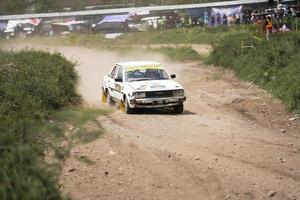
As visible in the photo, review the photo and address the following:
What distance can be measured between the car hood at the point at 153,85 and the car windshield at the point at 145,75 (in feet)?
1.22

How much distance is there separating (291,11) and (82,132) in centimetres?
3172

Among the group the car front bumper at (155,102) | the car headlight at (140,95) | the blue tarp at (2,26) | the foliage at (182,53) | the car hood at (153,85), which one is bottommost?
the foliage at (182,53)

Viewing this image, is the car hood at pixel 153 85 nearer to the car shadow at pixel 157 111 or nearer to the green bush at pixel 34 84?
the car shadow at pixel 157 111

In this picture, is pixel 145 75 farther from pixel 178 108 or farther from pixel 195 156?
pixel 195 156

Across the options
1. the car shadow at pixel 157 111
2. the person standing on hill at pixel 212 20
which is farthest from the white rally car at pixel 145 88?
the person standing on hill at pixel 212 20

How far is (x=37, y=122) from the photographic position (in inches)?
281

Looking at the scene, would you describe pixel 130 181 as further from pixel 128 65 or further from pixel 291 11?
pixel 291 11

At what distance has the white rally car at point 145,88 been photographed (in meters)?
15.2

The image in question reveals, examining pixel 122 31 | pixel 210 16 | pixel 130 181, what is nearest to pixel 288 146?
pixel 130 181

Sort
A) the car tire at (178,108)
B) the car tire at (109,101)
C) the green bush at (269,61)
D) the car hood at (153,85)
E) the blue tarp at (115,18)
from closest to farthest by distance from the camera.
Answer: the car hood at (153,85)
the car tire at (178,108)
the green bush at (269,61)
the car tire at (109,101)
the blue tarp at (115,18)

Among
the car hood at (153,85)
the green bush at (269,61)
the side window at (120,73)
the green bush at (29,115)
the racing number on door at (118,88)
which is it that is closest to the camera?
the green bush at (29,115)

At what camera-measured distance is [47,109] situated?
14.0 m

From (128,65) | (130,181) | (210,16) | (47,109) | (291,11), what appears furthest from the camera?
(210,16)

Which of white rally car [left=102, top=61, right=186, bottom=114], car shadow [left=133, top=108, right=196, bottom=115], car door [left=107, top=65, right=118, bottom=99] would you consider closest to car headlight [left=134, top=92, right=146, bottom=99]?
white rally car [left=102, top=61, right=186, bottom=114]
